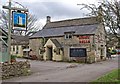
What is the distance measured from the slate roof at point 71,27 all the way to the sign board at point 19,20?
64.6ft

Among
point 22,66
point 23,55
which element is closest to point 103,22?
point 22,66

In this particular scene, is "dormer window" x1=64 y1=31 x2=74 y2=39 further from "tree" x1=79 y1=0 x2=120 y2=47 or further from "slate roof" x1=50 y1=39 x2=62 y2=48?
"tree" x1=79 y1=0 x2=120 y2=47

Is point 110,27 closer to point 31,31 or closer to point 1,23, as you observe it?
point 1,23

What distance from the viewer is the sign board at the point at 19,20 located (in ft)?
51.8

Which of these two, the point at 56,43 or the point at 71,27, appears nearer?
the point at 56,43

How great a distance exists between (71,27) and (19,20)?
2436 centimetres

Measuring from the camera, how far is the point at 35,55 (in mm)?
41812

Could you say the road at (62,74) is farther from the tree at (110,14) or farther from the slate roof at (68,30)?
the slate roof at (68,30)

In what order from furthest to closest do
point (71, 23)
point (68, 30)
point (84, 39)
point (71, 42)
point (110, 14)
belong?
point (71, 23) < point (68, 30) < point (71, 42) < point (84, 39) < point (110, 14)

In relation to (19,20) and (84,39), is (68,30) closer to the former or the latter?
(84,39)

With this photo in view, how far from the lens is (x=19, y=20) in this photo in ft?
53.4

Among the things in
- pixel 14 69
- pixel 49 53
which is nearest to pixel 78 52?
pixel 49 53

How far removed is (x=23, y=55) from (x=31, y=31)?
40.5ft

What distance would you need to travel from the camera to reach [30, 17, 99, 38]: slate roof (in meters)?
36.6
